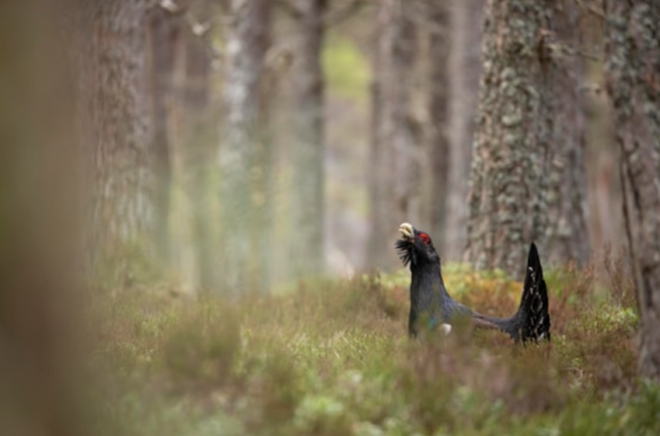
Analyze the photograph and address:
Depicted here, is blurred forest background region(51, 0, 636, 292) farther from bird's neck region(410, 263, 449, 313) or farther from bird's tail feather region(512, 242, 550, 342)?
bird's neck region(410, 263, 449, 313)

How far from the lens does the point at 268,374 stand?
5.83 m

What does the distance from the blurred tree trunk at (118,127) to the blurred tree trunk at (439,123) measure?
43.5 feet

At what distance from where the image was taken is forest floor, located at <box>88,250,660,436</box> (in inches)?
211

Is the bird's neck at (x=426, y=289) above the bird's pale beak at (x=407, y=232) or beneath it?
beneath

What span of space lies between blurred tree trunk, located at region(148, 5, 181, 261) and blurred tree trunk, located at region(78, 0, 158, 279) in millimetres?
6423

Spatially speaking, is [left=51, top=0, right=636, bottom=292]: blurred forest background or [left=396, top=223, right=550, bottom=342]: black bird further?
[left=51, top=0, right=636, bottom=292]: blurred forest background

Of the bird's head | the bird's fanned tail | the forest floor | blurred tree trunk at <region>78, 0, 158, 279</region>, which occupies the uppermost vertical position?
blurred tree trunk at <region>78, 0, 158, 279</region>

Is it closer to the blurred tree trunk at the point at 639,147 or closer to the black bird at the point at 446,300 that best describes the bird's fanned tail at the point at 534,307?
the black bird at the point at 446,300

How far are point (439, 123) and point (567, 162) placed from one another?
38.8 ft

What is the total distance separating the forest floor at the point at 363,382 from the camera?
537 centimetres

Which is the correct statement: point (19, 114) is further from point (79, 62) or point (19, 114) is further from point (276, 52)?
point (276, 52)

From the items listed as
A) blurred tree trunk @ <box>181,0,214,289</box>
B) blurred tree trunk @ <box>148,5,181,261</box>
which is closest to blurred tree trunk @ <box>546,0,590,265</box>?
A: blurred tree trunk @ <box>148,5,181,261</box>

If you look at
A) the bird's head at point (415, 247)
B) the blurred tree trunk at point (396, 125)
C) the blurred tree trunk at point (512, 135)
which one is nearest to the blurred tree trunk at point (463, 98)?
the blurred tree trunk at point (396, 125)

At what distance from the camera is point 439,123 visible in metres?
24.9
